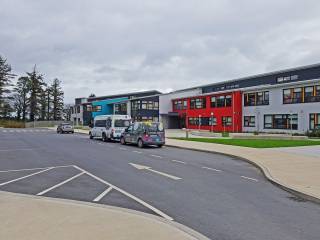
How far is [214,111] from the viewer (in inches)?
2142

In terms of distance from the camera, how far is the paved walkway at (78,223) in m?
5.37

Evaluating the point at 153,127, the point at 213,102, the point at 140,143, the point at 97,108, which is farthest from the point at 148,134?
the point at 97,108

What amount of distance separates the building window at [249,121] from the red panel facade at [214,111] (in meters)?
0.93

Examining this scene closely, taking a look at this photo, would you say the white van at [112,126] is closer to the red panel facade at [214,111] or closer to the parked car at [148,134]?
the parked car at [148,134]

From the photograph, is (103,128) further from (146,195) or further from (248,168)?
(146,195)

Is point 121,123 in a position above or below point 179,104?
Answer: below

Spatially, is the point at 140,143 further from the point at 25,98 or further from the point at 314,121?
the point at 25,98

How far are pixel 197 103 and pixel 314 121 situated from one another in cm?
2274

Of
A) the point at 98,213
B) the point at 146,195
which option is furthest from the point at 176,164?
the point at 98,213

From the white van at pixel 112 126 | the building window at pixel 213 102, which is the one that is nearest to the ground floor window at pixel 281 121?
the building window at pixel 213 102

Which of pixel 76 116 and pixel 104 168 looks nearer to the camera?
pixel 104 168

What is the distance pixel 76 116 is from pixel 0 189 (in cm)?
9016

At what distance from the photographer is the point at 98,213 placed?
21.9 feet

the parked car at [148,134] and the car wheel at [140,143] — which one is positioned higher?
the parked car at [148,134]
